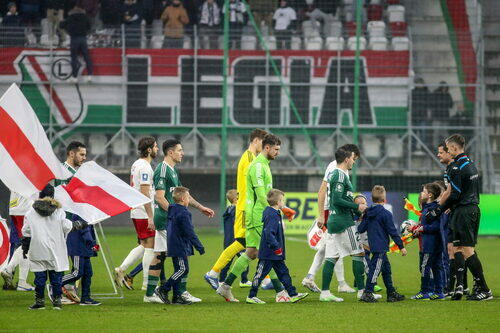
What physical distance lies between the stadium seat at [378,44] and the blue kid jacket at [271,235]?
1635 cm

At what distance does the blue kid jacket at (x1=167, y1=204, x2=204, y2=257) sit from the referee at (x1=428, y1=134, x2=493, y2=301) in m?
2.90

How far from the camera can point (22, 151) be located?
11203mm

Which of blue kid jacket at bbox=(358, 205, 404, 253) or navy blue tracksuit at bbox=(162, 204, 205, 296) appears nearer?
navy blue tracksuit at bbox=(162, 204, 205, 296)

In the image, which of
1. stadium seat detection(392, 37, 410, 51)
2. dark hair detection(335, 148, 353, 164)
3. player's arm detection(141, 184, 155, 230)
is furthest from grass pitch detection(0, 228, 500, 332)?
stadium seat detection(392, 37, 410, 51)

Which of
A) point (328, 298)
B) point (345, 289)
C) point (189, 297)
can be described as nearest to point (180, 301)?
point (189, 297)

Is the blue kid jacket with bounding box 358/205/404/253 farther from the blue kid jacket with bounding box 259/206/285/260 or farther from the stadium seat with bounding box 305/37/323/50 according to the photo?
the stadium seat with bounding box 305/37/323/50

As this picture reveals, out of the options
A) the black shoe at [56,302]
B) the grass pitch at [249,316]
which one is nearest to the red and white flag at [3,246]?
the grass pitch at [249,316]

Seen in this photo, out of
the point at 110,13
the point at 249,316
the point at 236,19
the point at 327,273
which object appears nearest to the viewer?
the point at 249,316

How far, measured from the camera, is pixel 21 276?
42.6 ft

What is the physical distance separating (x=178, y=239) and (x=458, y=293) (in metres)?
3.34

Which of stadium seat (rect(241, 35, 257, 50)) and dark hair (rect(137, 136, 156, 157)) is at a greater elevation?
stadium seat (rect(241, 35, 257, 50))

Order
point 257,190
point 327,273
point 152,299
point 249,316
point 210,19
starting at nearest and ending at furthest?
1. point 249,316
2. point 152,299
3. point 327,273
4. point 257,190
5. point 210,19

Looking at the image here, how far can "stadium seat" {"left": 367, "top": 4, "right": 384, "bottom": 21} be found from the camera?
27.4 m

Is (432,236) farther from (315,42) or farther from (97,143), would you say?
(97,143)
